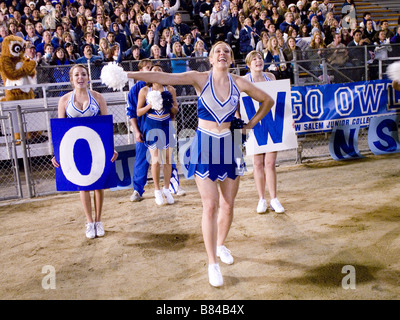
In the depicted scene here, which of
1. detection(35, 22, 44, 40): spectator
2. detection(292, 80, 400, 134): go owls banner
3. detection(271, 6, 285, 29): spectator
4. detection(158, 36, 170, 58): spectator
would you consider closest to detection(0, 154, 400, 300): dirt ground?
detection(292, 80, 400, 134): go owls banner

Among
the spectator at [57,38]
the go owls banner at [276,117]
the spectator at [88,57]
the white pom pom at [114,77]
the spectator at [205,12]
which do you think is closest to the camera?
the white pom pom at [114,77]

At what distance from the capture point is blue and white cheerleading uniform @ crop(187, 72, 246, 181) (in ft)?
11.3

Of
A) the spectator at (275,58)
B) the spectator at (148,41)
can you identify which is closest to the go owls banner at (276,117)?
the spectator at (275,58)

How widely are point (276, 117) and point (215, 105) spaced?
2503mm

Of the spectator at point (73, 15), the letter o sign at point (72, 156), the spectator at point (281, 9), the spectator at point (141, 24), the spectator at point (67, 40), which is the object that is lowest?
the letter o sign at point (72, 156)

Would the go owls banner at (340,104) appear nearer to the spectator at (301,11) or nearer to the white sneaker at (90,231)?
the white sneaker at (90,231)

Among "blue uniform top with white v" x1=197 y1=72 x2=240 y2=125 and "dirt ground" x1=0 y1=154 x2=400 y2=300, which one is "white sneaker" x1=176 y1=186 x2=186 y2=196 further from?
"blue uniform top with white v" x1=197 y1=72 x2=240 y2=125

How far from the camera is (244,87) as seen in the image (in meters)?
3.64

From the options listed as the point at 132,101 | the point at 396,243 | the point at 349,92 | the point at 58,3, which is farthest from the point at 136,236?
the point at 58,3

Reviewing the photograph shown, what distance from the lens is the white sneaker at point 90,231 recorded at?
4.86 meters

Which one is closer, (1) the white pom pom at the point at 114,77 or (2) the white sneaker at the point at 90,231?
(1) the white pom pom at the point at 114,77

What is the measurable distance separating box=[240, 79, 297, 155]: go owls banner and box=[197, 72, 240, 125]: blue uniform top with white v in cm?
Answer: 194

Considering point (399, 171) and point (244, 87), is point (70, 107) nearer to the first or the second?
point (244, 87)

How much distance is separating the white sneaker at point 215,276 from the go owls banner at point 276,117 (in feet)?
7.21
